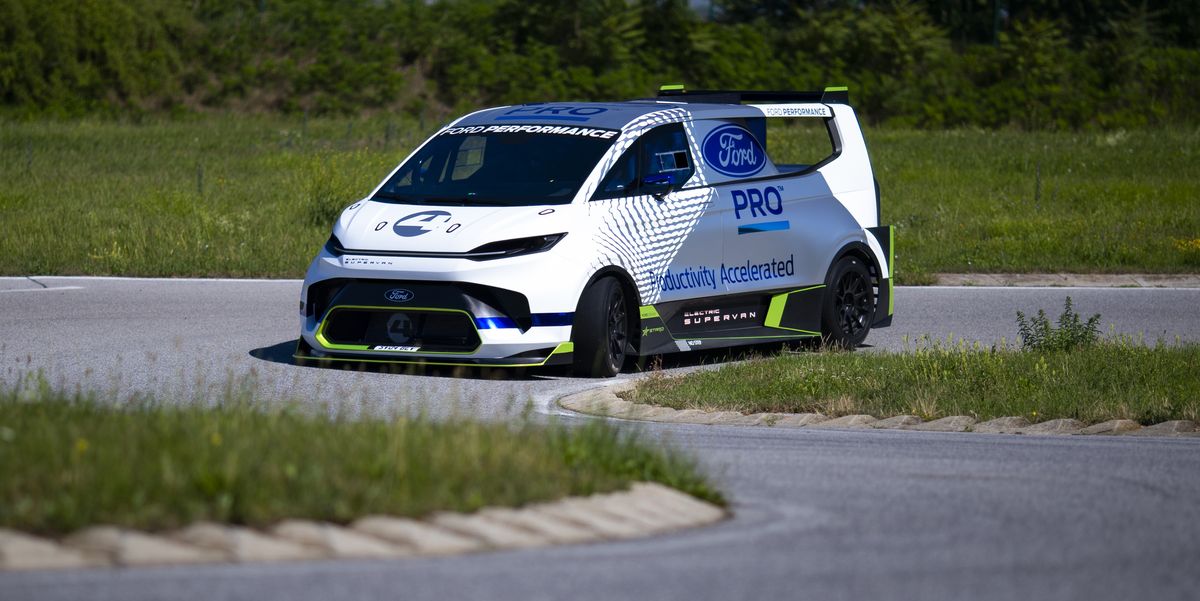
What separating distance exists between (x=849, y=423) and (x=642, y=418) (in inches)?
45.3

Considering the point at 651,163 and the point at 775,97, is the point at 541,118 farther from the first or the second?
the point at 775,97

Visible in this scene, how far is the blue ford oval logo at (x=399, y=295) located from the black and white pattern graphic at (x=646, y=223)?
1.19m

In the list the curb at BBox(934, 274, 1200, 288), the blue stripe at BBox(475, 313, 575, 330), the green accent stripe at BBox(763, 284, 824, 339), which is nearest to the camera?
the blue stripe at BBox(475, 313, 575, 330)

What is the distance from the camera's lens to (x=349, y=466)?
19.9ft

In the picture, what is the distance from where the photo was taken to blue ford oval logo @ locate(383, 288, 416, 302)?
10.9 m

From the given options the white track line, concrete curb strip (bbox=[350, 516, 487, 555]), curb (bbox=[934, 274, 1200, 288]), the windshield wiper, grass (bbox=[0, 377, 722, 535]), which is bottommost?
the white track line

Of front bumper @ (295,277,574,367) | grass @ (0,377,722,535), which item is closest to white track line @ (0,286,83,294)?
front bumper @ (295,277,574,367)

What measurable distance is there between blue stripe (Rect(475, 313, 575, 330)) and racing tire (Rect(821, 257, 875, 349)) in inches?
110

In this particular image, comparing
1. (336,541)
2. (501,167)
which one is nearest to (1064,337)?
(501,167)

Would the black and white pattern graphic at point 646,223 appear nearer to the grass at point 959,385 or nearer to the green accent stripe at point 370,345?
the grass at point 959,385

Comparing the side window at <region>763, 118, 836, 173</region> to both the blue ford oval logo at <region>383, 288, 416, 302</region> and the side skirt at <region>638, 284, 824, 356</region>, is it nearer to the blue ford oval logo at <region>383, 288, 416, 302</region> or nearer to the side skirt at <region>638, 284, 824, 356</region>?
the side skirt at <region>638, 284, 824, 356</region>

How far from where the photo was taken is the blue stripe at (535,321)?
10.8 m

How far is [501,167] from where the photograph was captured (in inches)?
473

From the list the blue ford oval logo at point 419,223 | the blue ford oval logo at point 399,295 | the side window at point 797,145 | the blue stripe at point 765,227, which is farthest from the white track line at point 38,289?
the side window at point 797,145
